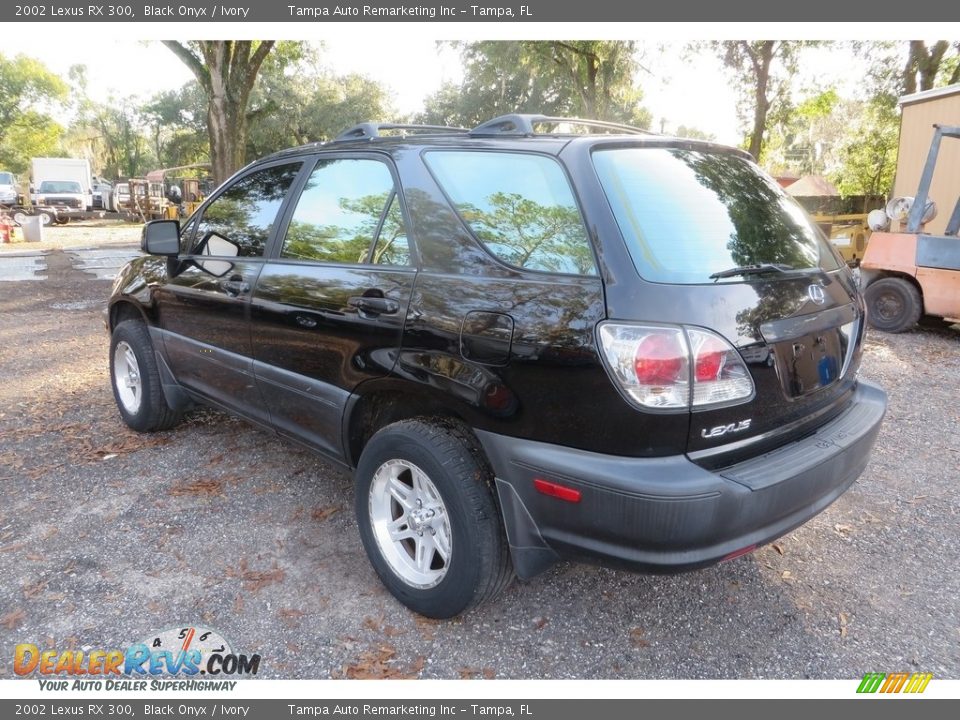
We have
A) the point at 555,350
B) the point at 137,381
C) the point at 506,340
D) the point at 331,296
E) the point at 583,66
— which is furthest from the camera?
the point at 583,66

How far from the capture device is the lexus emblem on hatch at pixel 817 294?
242cm

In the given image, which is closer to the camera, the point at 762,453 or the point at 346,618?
the point at 762,453

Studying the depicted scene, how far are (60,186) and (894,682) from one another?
120ft

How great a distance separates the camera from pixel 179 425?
15.2 feet

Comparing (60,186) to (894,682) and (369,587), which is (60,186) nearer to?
(369,587)

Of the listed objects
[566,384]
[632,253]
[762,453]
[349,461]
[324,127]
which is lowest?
[349,461]

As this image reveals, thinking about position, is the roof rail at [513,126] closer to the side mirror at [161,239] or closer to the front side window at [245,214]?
the front side window at [245,214]

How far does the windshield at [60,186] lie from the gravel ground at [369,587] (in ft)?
105

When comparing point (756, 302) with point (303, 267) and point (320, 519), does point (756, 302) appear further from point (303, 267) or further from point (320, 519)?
point (320, 519)

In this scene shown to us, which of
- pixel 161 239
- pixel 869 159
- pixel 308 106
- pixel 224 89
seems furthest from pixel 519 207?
pixel 308 106

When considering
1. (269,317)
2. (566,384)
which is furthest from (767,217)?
(269,317)

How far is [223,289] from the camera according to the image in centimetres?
349

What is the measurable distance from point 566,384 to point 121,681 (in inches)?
74.1

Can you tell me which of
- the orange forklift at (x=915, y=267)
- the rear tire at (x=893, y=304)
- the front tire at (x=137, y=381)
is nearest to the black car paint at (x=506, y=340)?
the front tire at (x=137, y=381)
